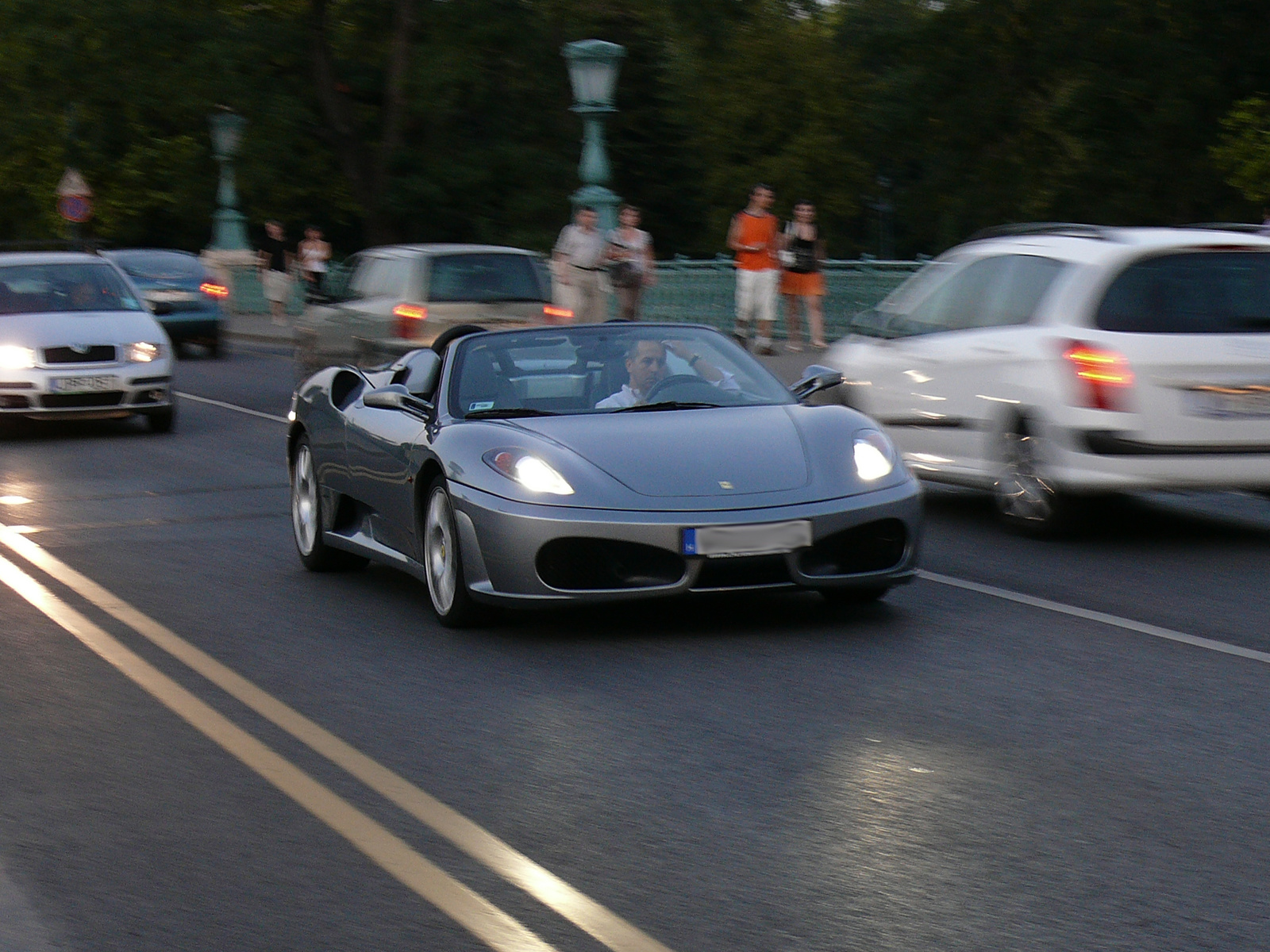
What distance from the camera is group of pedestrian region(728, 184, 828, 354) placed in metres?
24.5

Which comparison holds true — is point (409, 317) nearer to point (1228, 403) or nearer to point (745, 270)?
point (745, 270)

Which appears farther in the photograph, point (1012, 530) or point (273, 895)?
point (1012, 530)

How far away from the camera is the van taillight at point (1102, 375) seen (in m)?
10.3

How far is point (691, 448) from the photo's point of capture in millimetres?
8062

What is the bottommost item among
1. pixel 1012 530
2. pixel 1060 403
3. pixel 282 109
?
pixel 1012 530

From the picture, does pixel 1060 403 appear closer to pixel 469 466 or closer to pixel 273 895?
pixel 469 466

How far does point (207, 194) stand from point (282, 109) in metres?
11.4

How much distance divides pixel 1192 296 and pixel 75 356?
11061 mm

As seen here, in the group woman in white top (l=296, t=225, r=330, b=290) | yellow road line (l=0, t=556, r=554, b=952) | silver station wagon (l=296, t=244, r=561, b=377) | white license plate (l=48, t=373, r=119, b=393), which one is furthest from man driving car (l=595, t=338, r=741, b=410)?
woman in white top (l=296, t=225, r=330, b=290)

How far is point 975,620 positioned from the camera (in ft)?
27.2

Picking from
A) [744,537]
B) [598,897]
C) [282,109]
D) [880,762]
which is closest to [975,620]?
[744,537]

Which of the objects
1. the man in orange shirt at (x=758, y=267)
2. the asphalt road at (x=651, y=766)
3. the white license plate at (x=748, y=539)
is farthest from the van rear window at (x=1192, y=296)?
the man in orange shirt at (x=758, y=267)

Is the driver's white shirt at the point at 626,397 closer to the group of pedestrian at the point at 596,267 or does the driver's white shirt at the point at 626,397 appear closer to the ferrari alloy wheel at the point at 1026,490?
the ferrari alloy wheel at the point at 1026,490

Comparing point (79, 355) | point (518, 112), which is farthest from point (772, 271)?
point (518, 112)
